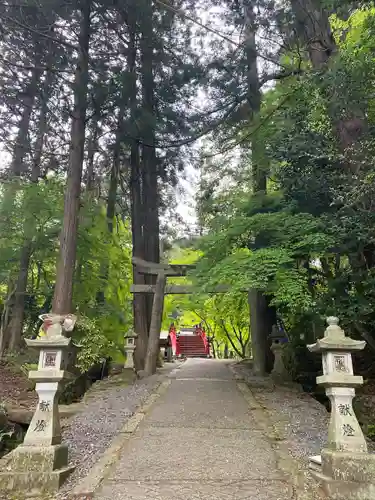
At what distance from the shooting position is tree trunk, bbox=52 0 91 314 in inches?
325

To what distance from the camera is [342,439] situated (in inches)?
133

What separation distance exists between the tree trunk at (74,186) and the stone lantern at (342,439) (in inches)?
233

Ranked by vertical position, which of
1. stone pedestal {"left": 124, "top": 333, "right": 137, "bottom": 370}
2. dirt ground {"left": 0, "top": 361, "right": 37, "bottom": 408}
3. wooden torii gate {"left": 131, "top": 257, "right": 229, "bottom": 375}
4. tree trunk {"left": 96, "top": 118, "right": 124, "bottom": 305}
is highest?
tree trunk {"left": 96, "top": 118, "right": 124, "bottom": 305}

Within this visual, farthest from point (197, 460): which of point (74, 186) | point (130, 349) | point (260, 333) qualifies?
point (260, 333)

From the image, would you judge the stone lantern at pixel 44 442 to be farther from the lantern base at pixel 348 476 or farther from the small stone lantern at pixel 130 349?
the small stone lantern at pixel 130 349

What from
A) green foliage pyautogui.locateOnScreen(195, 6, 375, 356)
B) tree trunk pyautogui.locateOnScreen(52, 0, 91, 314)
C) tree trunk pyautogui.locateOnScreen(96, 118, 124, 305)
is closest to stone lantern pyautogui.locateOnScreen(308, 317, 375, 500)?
green foliage pyautogui.locateOnScreen(195, 6, 375, 356)

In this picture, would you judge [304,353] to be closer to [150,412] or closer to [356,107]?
[150,412]

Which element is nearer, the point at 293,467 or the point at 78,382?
the point at 293,467

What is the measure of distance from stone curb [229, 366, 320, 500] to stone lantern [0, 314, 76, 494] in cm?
206

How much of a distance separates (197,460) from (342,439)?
1.43 metres

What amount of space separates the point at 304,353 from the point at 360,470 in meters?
7.46

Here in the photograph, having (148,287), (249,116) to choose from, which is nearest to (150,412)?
(148,287)

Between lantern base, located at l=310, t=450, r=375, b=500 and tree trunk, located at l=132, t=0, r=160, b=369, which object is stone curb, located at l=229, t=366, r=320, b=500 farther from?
tree trunk, located at l=132, t=0, r=160, b=369

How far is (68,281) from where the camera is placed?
328 inches
